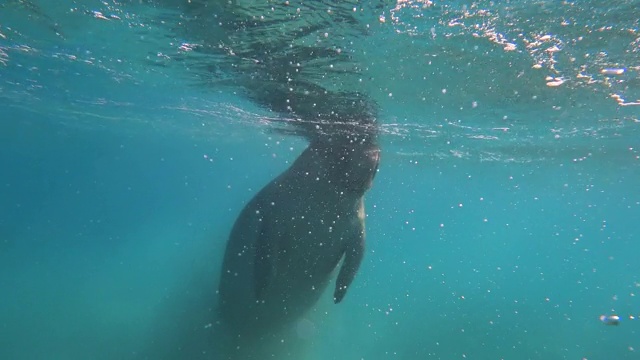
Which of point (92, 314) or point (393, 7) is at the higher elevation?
point (393, 7)

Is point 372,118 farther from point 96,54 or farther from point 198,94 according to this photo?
point 96,54

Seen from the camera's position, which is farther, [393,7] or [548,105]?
[548,105]

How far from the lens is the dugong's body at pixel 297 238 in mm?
7191

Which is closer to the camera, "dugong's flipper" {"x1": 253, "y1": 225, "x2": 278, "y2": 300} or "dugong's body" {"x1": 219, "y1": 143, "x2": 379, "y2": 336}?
"dugong's flipper" {"x1": 253, "y1": 225, "x2": 278, "y2": 300}

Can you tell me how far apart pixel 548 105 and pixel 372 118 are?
19.3 feet

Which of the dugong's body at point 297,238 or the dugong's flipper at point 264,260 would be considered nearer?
the dugong's flipper at point 264,260

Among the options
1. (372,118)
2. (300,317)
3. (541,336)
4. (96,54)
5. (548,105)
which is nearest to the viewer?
(300,317)

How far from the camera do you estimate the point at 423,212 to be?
99.7m

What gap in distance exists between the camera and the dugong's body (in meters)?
7.19

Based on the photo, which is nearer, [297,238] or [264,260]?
[264,260]

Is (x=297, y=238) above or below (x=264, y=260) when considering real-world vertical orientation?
above

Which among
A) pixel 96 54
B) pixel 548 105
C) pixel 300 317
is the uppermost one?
pixel 548 105

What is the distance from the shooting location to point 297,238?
720 cm

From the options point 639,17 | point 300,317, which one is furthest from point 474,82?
point 300,317
